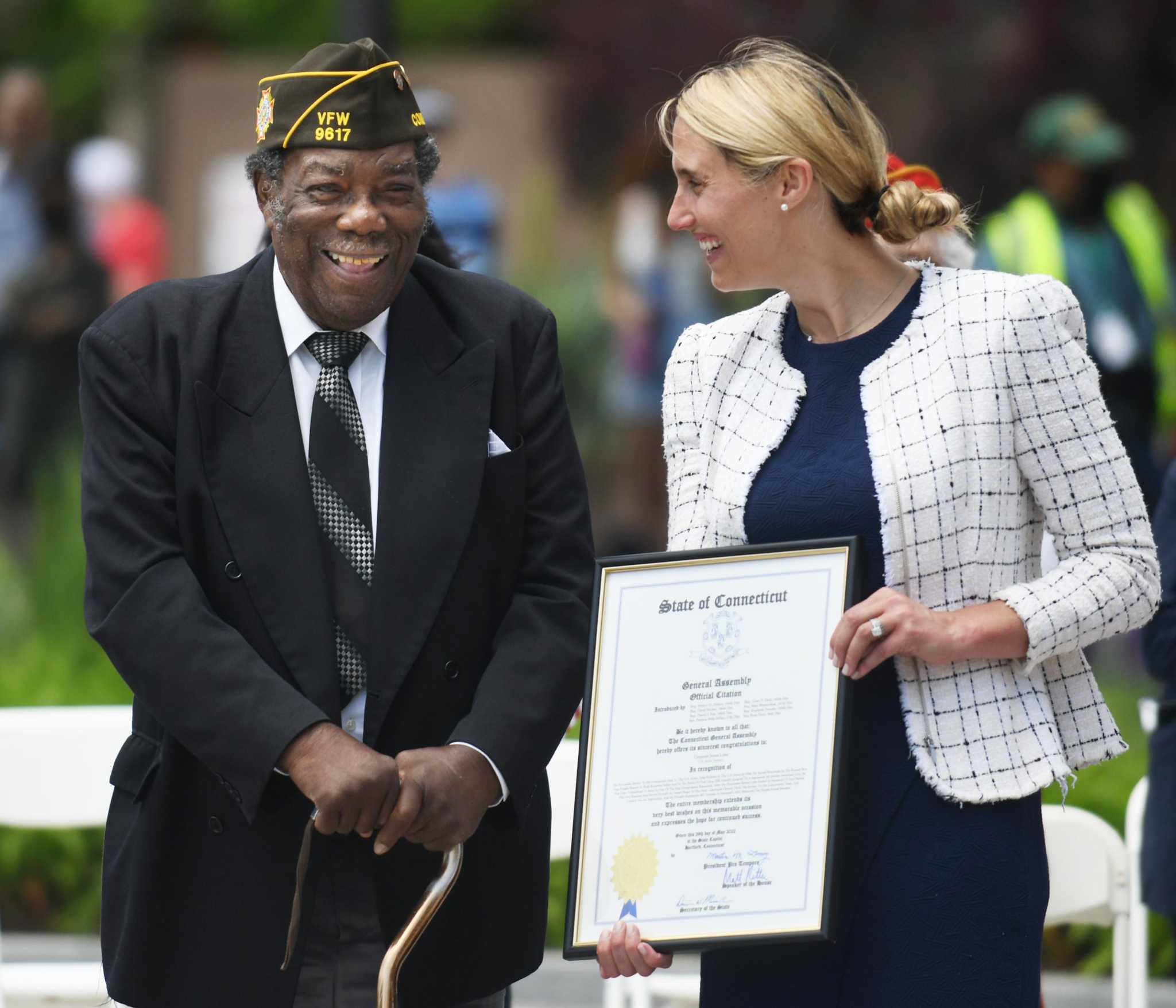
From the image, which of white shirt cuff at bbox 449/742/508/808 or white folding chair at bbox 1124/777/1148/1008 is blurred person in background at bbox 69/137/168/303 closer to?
white folding chair at bbox 1124/777/1148/1008

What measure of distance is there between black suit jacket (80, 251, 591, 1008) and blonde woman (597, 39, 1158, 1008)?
0.30m

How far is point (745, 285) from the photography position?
313 centimetres

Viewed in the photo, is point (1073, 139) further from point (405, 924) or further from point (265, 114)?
point (405, 924)

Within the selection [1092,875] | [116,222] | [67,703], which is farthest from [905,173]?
[116,222]

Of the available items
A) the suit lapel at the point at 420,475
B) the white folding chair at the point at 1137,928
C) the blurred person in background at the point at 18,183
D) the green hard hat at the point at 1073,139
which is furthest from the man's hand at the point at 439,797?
the blurred person in background at the point at 18,183

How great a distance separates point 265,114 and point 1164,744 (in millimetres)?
2340

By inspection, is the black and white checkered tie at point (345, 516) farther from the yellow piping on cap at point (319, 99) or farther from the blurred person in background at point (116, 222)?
the blurred person in background at point (116, 222)

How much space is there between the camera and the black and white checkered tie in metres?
2.96

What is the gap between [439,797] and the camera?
284 centimetres

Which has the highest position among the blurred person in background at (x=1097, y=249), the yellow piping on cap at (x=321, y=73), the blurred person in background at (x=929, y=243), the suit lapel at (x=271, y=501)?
the blurred person in background at (x=1097, y=249)

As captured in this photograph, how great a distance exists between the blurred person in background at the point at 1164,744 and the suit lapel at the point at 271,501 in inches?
78.9

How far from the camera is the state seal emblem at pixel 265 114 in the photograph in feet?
9.78

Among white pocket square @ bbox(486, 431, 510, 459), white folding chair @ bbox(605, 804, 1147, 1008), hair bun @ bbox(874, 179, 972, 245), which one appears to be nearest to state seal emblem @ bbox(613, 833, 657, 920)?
white pocket square @ bbox(486, 431, 510, 459)

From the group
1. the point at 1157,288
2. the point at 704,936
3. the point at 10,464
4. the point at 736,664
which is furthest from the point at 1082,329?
the point at 10,464
